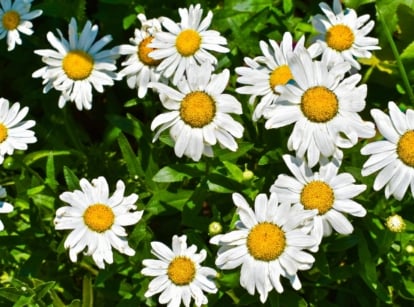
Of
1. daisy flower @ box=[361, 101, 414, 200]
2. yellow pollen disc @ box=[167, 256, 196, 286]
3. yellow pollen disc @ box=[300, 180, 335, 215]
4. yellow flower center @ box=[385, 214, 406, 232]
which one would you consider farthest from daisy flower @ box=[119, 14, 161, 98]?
yellow flower center @ box=[385, 214, 406, 232]

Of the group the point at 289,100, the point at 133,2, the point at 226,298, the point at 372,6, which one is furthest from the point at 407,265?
the point at 133,2

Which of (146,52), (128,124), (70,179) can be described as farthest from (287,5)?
(70,179)

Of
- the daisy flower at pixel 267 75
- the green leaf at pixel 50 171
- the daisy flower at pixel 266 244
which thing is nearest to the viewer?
the daisy flower at pixel 266 244

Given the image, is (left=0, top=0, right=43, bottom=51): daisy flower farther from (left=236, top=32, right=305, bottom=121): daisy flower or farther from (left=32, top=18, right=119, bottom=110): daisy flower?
(left=236, top=32, right=305, bottom=121): daisy flower

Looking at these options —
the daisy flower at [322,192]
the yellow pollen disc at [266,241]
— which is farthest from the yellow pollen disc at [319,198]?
the yellow pollen disc at [266,241]

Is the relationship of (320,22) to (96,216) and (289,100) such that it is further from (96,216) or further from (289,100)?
(96,216)

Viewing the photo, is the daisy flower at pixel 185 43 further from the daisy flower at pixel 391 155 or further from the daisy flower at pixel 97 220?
the daisy flower at pixel 391 155
